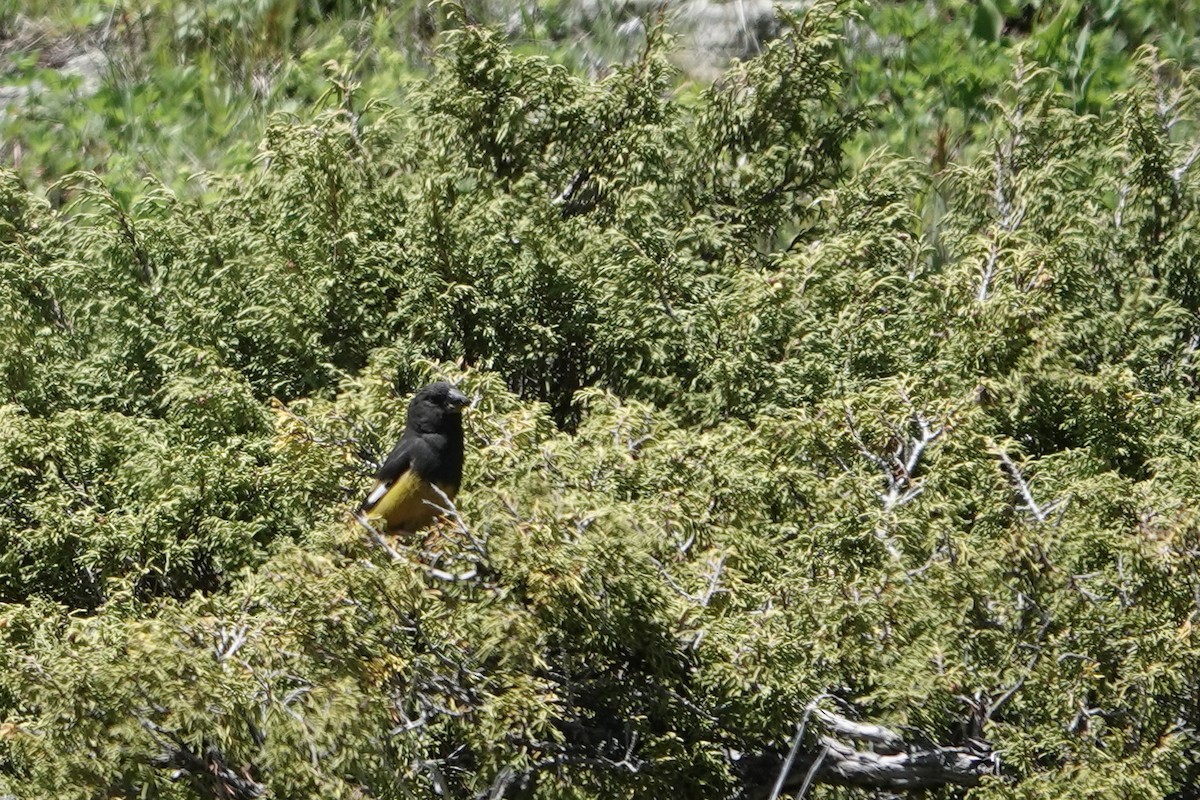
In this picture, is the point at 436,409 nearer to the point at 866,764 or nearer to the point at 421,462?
the point at 421,462

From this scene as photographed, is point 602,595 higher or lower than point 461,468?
higher

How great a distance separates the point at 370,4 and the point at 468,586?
18.3ft

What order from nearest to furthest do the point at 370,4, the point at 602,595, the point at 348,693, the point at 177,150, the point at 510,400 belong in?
the point at 348,693, the point at 602,595, the point at 510,400, the point at 177,150, the point at 370,4

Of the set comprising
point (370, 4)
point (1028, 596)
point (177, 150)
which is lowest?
point (177, 150)

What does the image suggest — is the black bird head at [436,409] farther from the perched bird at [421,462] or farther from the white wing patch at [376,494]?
the white wing patch at [376,494]

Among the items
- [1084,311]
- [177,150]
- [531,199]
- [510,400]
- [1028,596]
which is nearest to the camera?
[1028,596]

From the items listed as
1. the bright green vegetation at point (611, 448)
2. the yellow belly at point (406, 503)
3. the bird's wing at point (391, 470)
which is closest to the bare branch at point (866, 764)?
the bright green vegetation at point (611, 448)

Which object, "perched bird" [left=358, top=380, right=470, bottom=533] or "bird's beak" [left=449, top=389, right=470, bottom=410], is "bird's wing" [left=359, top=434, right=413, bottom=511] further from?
"bird's beak" [left=449, top=389, right=470, bottom=410]

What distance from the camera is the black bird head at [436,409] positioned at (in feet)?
12.6

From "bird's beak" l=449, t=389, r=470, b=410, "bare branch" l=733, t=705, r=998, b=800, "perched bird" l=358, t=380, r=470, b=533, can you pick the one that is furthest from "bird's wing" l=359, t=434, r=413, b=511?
"bare branch" l=733, t=705, r=998, b=800

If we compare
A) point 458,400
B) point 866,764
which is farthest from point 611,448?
point 866,764

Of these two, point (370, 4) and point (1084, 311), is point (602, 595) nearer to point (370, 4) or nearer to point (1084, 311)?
point (1084, 311)

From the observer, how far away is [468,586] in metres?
2.90

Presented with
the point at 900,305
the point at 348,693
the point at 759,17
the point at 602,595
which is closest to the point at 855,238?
the point at 900,305
